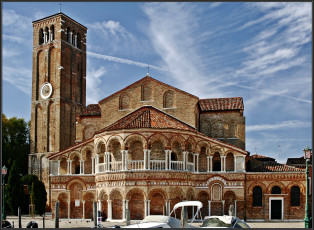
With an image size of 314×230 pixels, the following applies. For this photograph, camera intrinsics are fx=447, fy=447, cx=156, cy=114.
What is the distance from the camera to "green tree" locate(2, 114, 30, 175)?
183ft

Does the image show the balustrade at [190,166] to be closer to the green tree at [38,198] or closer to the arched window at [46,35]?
the green tree at [38,198]

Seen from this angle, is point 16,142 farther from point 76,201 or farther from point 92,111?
point 76,201

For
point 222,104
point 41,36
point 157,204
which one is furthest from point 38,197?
point 41,36

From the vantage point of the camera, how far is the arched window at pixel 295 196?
34469 mm

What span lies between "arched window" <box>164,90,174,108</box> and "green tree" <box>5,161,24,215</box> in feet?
57.0

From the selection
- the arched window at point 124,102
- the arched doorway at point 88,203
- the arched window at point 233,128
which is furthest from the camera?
the arched window at point 233,128

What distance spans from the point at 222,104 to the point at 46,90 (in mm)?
21862

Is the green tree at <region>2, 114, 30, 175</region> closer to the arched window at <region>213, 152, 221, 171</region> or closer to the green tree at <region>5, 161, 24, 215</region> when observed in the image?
the green tree at <region>5, 161, 24, 215</region>

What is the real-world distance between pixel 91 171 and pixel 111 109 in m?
5.48

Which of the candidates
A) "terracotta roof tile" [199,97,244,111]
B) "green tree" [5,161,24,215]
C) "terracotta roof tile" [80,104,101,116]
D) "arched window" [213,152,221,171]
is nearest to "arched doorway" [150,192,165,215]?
"arched window" [213,152,221,171]

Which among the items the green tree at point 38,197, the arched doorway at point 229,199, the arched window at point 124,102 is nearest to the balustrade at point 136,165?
the arched window at point 124,102

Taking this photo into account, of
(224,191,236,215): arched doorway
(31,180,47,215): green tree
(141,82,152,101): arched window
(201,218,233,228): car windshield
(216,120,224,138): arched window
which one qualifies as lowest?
(31,180,47,215): green tree

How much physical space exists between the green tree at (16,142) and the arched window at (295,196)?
3403 cm

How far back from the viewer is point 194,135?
34344 millimetres
